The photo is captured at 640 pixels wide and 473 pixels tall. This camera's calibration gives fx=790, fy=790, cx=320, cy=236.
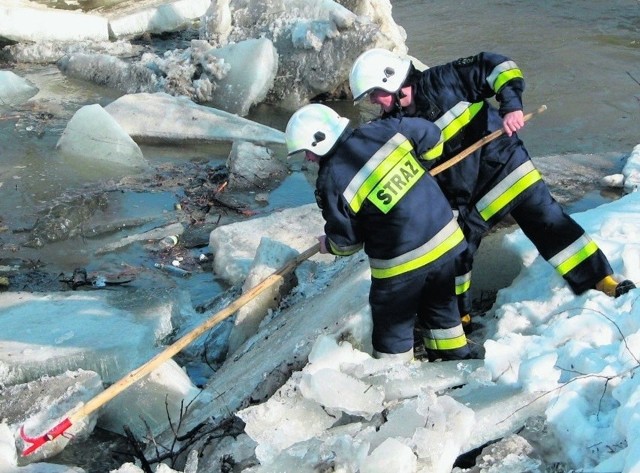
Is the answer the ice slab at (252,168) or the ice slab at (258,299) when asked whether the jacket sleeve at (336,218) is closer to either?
the ice slab at (258,299)

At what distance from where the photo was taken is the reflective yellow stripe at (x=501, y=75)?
3.58 meters

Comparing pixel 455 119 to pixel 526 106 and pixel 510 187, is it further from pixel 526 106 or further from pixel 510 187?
pixel 526 106

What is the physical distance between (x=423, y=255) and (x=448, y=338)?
429 millimetres

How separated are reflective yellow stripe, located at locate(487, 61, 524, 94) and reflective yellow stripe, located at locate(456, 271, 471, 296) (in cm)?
87

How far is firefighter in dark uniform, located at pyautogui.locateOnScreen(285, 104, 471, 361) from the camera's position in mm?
3182

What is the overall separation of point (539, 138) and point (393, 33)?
2.56 metres

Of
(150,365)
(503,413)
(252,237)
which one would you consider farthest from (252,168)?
(503,413)

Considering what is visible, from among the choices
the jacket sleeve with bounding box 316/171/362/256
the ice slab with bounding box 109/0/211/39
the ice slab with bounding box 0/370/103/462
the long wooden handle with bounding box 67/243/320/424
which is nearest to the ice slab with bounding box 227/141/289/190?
the long wooden handle with bounding box 67/243/320/424

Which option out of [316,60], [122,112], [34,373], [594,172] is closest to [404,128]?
[34,373]

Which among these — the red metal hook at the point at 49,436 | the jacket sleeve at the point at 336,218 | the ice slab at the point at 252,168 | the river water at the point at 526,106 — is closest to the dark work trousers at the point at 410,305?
the jacket sleeve at the point at 336,218

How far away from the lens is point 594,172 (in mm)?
5996

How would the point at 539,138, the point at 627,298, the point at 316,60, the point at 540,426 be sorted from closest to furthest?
the point at 540,426 → the point at 627,298 → the point at 539,138 → the point at 316,60

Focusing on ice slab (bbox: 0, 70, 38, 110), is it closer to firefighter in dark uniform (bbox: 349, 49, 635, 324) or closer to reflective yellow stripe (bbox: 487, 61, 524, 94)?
firefighter in dark uniform (bbox: 349, 49, 635, 324)

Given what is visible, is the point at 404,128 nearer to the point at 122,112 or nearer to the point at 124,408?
the point at 124,408
